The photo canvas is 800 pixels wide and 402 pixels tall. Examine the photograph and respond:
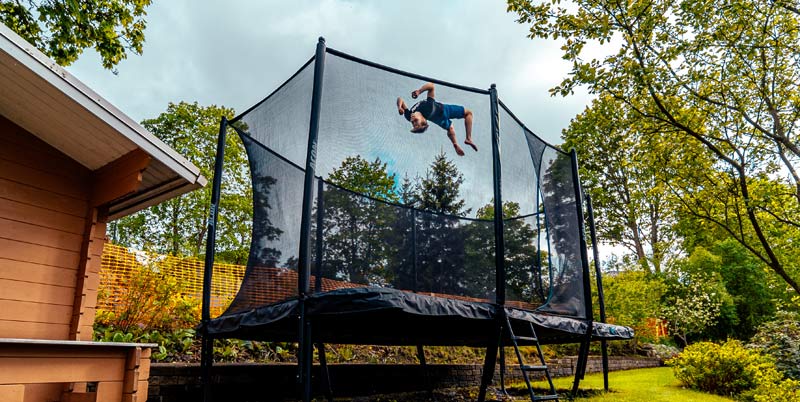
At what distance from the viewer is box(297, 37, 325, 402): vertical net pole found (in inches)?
99.6

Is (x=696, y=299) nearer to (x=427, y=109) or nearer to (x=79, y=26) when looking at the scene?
(x=427, y=109)

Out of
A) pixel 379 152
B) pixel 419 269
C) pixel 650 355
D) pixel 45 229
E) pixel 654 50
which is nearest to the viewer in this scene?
pixel 45 229

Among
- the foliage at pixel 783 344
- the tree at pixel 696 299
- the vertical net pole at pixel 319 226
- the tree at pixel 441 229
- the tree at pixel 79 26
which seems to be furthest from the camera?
the tree at pixel 696 299

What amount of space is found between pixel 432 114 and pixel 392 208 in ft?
3.07

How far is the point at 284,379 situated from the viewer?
13.4 feet

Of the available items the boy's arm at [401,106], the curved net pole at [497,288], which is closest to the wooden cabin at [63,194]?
the boy's arm at [401,106]

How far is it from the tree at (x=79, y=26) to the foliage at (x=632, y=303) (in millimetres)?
8635

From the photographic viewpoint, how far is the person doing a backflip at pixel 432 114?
3.54 metres

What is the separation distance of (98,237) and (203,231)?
11.4m

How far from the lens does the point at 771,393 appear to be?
167 inches

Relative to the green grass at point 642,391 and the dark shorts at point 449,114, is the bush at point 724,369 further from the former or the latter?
the dark shorts at point 449,114

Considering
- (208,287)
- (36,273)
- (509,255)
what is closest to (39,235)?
(36,273)

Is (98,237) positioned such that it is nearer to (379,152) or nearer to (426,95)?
(379,152)

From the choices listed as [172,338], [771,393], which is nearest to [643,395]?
[771,393]
